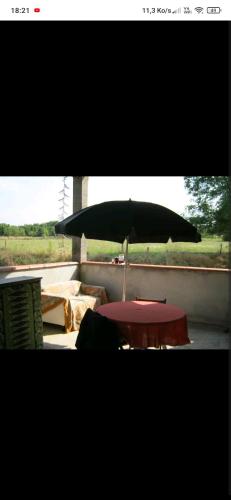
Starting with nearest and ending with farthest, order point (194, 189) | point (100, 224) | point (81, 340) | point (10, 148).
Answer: point (10, 148)
point (81, 340)
point (100, 224)
point (194, 189)

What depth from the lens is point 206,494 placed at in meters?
1.09

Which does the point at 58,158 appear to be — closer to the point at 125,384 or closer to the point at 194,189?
the point at 125,384

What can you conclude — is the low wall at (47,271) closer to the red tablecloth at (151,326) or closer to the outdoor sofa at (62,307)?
the outdoor sofa at (62,307)

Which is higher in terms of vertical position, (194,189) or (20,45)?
(194,189)

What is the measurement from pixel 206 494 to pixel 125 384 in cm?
44

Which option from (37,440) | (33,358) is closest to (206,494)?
(37,440)

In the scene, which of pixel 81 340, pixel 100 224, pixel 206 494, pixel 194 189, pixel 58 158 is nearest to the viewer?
pixel 206 494

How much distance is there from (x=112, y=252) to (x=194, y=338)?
5.57 m

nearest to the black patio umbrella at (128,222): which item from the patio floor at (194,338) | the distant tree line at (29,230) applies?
the patio floor at (194,338)

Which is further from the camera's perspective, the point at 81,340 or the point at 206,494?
the point at 81,340

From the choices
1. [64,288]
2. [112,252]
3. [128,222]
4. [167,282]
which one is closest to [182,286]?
[167,282]

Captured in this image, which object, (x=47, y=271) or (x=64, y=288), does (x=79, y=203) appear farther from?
(x=64, y=288)

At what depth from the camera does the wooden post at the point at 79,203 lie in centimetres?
692
